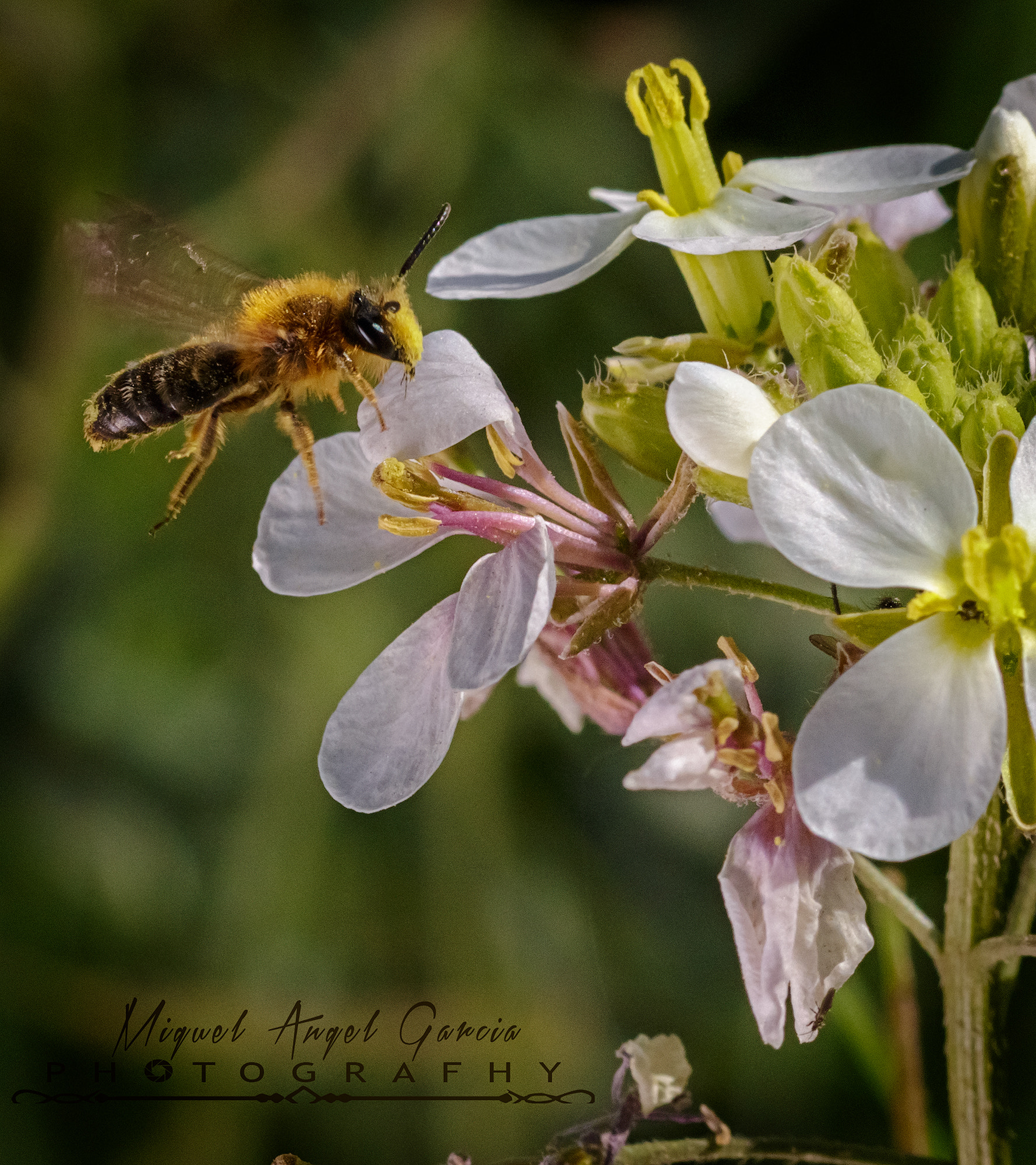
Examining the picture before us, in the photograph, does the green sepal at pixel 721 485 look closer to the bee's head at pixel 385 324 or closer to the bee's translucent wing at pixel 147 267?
the bee's head at pixel 385 324

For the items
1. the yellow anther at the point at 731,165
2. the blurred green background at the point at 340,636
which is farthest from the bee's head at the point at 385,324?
the blurred green background at the point at 340,636

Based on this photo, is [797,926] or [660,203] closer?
[797,926]

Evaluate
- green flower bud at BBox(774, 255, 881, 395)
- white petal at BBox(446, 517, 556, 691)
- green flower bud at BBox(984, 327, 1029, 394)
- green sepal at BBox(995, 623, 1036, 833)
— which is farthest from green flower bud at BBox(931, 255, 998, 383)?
white petal at BBox(446, 517, 556, 691)

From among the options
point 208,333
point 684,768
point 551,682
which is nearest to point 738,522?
point 551,682

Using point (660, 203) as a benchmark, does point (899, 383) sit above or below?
below

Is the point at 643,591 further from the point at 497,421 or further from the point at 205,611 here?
the point at 205,611

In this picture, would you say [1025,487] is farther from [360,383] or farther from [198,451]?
[198,451]
